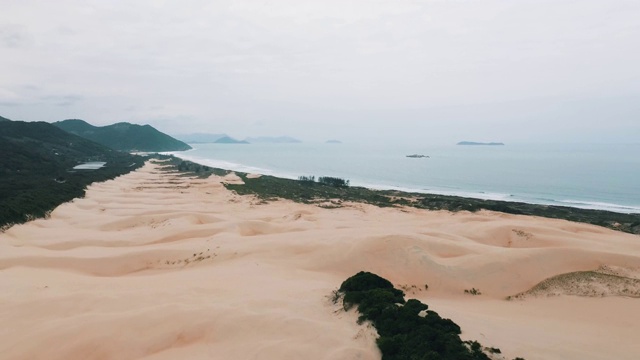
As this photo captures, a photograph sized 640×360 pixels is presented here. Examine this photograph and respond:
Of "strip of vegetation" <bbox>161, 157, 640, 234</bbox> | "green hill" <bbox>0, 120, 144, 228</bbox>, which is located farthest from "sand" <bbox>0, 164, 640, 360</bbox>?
"strip of vegetation" <bbox>161, 157, 640, 234</bbox>

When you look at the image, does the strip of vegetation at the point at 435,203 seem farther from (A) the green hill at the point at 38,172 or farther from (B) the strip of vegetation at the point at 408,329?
(B) the strip of vegetation at the point at 408,329

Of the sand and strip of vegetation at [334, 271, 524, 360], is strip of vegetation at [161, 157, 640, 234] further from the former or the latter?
strip of vegetation at [334, 271, 524, 360]

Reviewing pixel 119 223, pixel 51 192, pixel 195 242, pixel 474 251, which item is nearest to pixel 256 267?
pixel 195 242

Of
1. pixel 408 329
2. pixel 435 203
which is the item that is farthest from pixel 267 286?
pixel 435 203

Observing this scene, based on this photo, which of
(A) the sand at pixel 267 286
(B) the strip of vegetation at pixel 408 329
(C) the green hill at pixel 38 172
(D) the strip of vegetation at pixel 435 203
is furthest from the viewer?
(D) the strip of vegetation at pixel 435 203

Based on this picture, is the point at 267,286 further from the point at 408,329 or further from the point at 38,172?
the point at 38,172

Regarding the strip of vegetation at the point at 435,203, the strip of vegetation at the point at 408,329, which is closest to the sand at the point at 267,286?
the strip of vegetation at the point at 408,329
